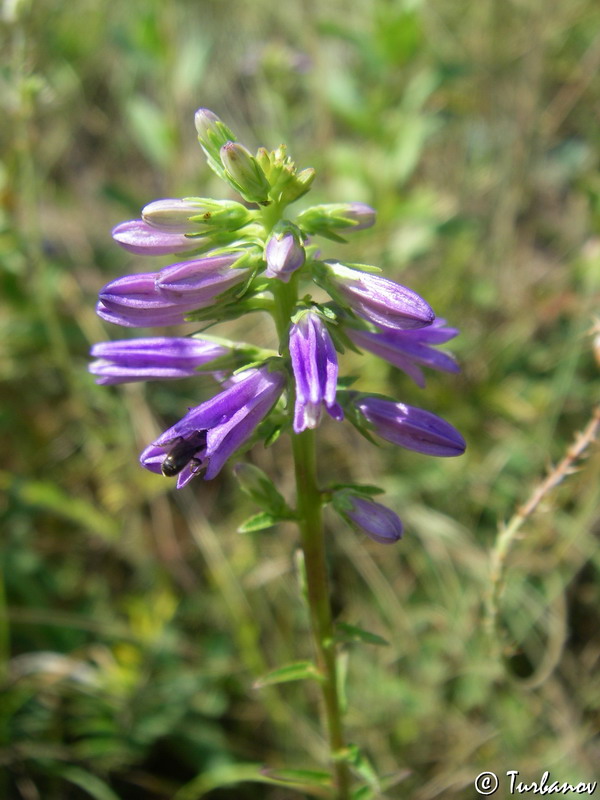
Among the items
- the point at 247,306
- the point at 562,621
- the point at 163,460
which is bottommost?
the point at 562,621

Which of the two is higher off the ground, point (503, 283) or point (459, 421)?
point (503, 283)

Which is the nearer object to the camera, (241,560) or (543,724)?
(543,724)

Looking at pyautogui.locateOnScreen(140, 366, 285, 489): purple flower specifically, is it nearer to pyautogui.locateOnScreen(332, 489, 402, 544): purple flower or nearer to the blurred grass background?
pyautogui.locateOnScreen(332, 489, 402, 544): purple flower

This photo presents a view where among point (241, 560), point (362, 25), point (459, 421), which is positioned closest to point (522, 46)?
point (362, 25)

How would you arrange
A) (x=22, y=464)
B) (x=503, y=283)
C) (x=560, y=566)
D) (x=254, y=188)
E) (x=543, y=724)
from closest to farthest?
(x=254, y=188), (x=543, y=724), (x=560, y=566), (x=22, y=464), (x=503, y=283)

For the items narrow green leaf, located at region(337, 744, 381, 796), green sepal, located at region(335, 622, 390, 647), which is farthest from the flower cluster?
narrow green leaf, located at region(337, 744, 381, 796)

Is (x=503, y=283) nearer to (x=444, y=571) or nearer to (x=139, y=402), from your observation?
(x=444, y=571)

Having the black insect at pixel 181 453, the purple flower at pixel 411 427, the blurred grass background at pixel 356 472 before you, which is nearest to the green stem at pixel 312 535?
the purple flower at pixel 411 427
